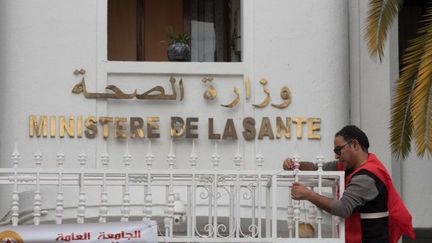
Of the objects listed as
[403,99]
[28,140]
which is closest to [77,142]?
[28,140]

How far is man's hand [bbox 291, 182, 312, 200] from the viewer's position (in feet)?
25.6

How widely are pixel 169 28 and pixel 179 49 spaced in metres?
0.93

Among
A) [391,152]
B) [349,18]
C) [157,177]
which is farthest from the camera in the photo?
[349,18]

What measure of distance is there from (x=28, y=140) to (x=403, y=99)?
401 cm

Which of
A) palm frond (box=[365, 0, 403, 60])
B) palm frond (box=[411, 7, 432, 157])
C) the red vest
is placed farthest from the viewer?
palm frond (box=[365, 0, 403, 60])

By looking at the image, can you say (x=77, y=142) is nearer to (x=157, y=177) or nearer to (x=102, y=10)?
(x=102, y=10)

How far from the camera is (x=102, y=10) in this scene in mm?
11734

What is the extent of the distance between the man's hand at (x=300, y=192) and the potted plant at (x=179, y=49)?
14.6ft

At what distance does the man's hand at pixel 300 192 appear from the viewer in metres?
7.80

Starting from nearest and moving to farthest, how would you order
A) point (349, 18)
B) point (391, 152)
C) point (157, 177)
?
point (157, 177) → point (391, 152) → point (349, 18)

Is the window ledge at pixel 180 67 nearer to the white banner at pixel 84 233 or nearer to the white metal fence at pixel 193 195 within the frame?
the white metal fence at pixel 193 195

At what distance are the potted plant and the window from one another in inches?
14.0

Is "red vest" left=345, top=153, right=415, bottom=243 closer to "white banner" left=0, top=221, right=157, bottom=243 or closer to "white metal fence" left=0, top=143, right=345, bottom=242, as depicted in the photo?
"white metal fence" left=0, top=143, right=345, bottom=242

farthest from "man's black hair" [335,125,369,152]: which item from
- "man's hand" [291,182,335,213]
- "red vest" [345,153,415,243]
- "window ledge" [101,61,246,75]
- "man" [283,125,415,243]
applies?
"window ledge" [101,61,246,75]
